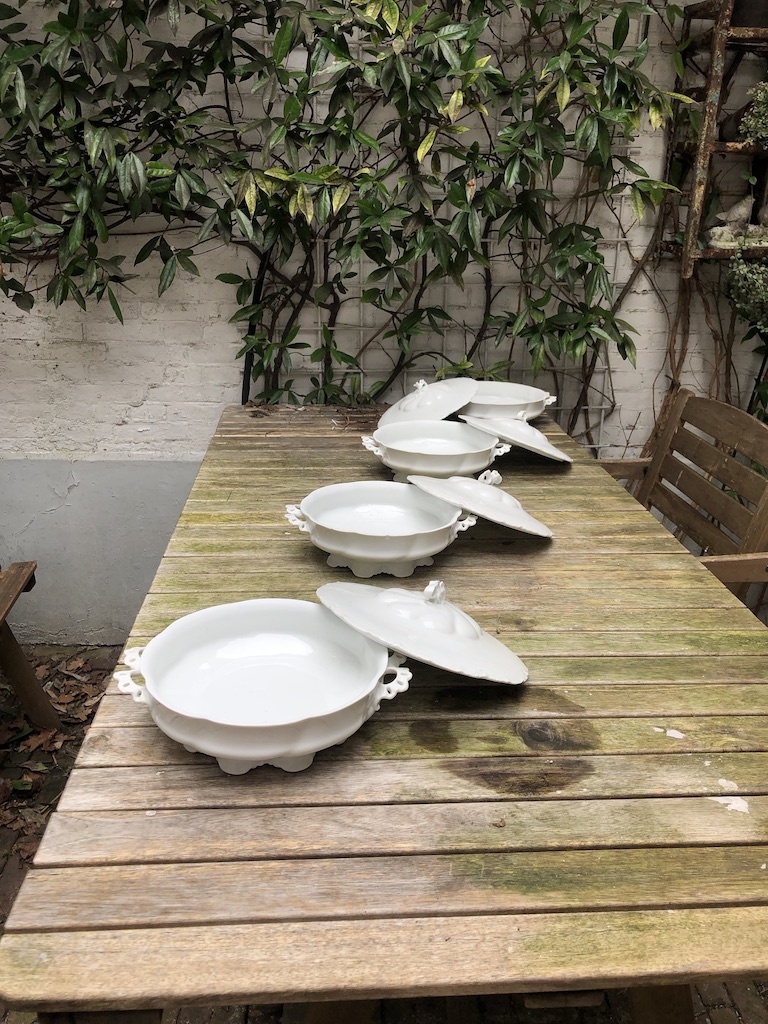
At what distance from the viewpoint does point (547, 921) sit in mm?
674

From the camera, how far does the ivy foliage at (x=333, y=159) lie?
209 centimetres

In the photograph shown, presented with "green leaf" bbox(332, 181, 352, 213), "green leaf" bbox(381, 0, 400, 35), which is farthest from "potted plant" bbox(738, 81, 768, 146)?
"green leaf" bbox(332, 181, 352, 213)

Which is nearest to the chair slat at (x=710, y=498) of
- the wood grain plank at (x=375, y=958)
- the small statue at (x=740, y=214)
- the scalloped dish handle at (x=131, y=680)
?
the small statue at (x=740, y=214)

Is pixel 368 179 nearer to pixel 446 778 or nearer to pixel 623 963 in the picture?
pixel 446 778

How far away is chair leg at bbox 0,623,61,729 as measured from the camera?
225cm

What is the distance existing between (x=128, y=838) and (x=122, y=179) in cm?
182

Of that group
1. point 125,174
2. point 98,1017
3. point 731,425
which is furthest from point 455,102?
point 98,1017

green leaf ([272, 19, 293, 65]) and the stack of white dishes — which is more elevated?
green leaf ([272, 19, 293, 65])

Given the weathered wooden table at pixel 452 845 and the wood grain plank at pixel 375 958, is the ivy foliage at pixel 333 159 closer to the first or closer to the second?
the weathered wooden table at pixel 452 845

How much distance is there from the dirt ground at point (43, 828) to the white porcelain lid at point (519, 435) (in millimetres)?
1050

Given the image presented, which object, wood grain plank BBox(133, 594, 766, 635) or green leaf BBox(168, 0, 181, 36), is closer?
wood grain plank BBox(133, 594, 766, 635)

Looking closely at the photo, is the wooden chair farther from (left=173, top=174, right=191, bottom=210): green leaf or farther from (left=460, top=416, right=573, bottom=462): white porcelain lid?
(left=173, top=174, right=191, bottom=210): green leaf

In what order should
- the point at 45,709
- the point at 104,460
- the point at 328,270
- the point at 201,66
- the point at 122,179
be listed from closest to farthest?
the point at 122,179, the point at 201,66, the point at 45,709, the point at 328,270, the point at 104,460

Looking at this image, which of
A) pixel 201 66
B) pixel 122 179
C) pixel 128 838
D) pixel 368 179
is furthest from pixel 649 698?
pixel 201 66
